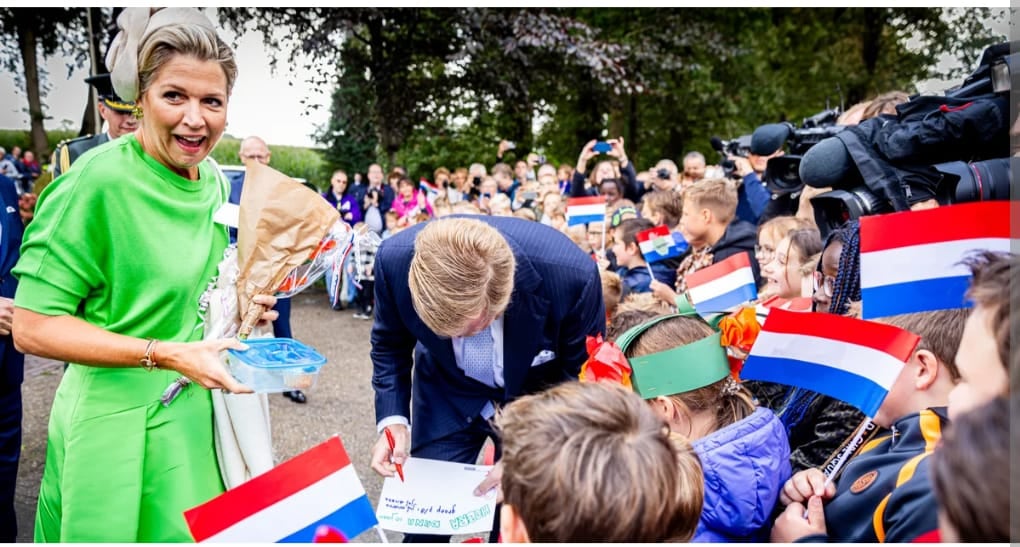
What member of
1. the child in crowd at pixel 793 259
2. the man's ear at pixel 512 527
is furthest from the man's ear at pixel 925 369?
the child in crowd at pixel 793 259

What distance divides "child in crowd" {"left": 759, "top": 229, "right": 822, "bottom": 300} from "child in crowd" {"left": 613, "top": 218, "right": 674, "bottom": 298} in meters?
1.44

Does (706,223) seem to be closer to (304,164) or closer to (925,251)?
(925,251)

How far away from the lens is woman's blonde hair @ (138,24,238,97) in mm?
1562

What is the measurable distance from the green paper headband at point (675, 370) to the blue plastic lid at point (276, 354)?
2.87 feet

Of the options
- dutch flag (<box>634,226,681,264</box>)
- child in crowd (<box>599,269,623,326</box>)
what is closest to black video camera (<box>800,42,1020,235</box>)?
child in crowd (<box>599,269,623,326</box>)

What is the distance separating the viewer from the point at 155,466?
1.64m

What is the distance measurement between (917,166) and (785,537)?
126cm

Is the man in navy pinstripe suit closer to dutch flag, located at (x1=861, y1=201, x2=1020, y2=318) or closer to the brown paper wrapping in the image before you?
the brown paper wrapping

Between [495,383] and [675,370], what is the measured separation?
2.40 feet

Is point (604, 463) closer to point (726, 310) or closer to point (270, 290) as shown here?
point (270, 290)

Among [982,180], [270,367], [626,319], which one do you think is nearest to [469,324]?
[270,367]

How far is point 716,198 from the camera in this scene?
167 inches

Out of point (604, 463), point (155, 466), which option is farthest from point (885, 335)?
point (155, 466)

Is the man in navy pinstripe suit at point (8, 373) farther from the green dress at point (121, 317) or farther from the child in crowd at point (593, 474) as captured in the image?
the child in crowd at point (593, 474)
